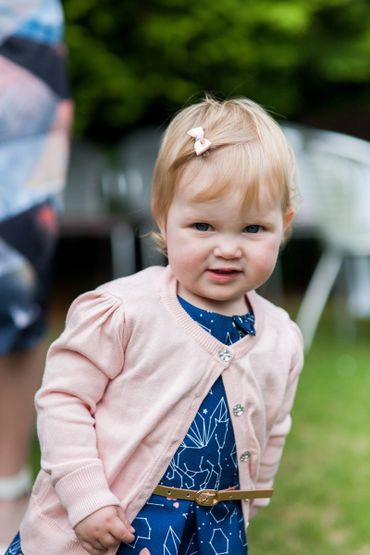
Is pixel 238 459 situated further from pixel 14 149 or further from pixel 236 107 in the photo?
pixel 14 149

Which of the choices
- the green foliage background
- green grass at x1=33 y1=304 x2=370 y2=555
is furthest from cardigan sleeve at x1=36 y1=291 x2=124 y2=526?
the green foliage background

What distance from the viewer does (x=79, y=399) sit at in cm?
141

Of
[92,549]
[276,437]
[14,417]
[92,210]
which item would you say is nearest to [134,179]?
[92,210]

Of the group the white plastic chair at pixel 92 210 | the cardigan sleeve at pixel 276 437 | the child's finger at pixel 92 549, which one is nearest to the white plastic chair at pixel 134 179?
the white plastic chair at pixel 92 210

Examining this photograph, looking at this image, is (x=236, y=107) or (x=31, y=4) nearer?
(x=236, y=107)

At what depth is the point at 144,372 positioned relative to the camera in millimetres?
1411

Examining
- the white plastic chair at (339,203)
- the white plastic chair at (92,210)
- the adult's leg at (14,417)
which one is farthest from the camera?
the white plastic chair at (92,210)

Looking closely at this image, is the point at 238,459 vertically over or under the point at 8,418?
over

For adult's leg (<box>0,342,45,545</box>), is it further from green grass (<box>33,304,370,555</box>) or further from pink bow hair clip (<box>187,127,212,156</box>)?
pink bow hair clip (<box>187,127,212,156</box>)

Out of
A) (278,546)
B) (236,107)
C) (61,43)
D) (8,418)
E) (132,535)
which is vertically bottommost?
(278,546)

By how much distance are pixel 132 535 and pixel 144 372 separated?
0.24 m

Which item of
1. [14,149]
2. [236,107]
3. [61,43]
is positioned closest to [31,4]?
[61,43]

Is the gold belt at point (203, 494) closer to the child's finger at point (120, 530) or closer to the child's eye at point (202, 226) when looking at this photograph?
the child's finger at point (120, 530)

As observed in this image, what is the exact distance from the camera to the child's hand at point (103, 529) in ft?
4.44
